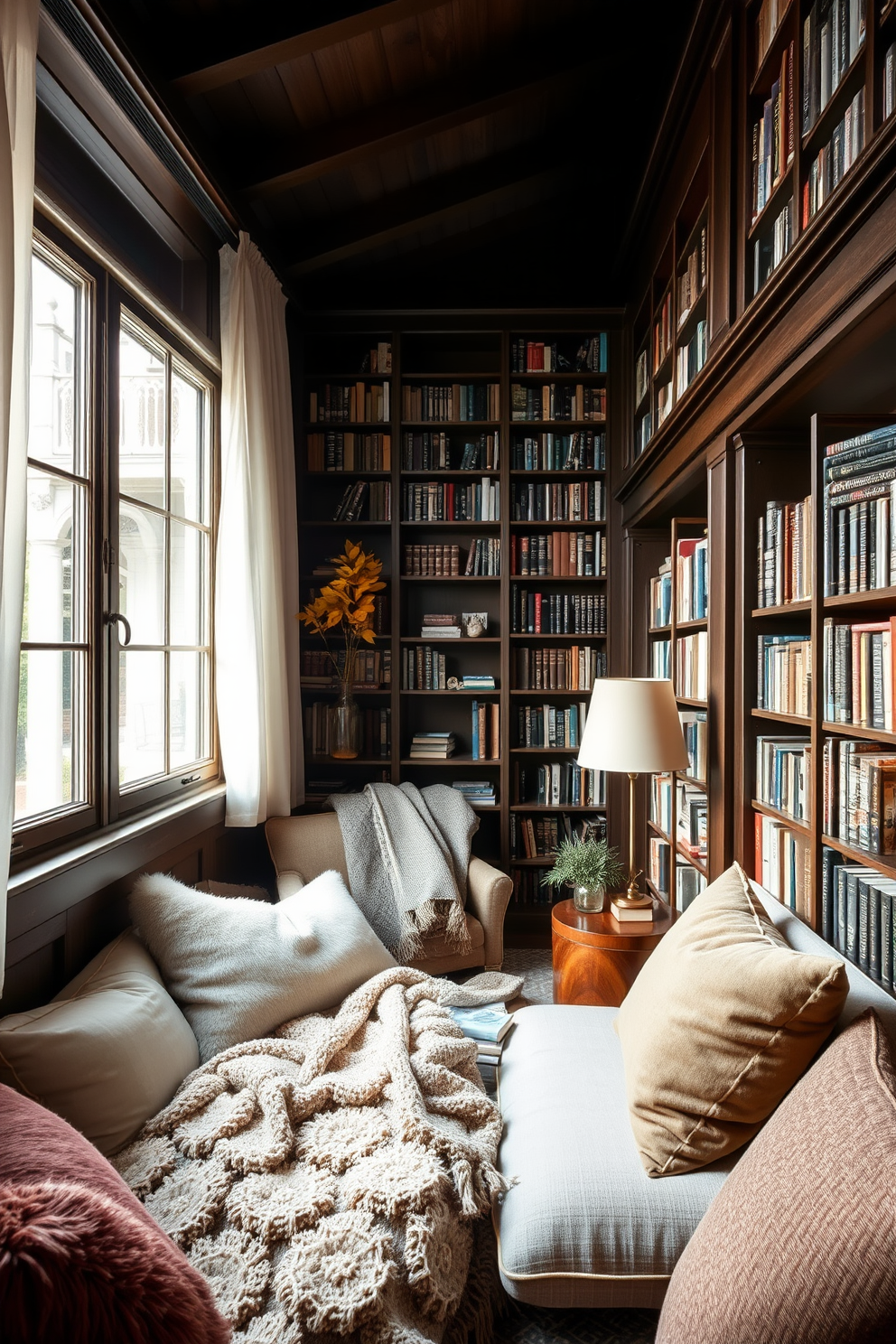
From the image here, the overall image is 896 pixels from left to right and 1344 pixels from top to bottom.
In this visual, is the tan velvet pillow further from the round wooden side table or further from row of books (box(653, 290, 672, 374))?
row of books (box(653, 290, 672, 374))

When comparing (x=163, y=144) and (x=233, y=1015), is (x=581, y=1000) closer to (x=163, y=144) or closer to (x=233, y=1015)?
(x=233, y=1015)

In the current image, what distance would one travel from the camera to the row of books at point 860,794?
1.41 metres

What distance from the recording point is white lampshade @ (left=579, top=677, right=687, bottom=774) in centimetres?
232

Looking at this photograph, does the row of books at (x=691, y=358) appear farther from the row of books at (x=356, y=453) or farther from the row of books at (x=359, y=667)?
the row of books at (x=359, y=667)

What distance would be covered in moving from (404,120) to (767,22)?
1342mm

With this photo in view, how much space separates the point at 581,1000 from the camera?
2.32m

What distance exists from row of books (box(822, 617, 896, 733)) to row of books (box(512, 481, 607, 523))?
2.10 m

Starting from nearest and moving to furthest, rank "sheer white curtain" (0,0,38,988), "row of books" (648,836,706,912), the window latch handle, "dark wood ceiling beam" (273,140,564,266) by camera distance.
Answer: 1. "sheer white curtain" (0,0,38,988)
2. the window latch handle
3. "row of books" (648,836,706,912)
4. "dark wood ceiling beam" (273,140,564,266)

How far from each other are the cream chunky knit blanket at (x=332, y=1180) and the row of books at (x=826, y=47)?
210cm

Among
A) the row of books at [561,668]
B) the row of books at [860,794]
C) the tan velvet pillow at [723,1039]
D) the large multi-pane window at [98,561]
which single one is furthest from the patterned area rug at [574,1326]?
the row of books at [561,668]

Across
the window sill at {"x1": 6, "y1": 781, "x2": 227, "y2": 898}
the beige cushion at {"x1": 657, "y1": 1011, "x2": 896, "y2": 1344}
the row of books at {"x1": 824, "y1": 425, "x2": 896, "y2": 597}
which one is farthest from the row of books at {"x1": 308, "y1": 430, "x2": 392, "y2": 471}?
the beige cushion at {"x1": 657, "y1": 1011, "x2": 896, "y2": 1344}

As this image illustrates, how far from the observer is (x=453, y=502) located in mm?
3639

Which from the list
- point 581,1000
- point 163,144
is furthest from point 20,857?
point 163,144

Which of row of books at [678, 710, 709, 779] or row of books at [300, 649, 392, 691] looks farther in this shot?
row of books at [300, 649, 392, 691]
